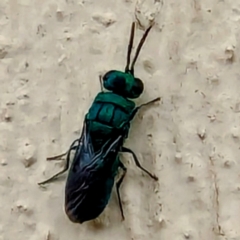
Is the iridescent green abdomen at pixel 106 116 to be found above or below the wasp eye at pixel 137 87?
below

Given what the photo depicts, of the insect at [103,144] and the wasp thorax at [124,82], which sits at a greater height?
the wasp thorax at [124,82]

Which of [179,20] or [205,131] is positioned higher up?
[179,20]

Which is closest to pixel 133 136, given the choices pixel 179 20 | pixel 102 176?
pixel 102 176

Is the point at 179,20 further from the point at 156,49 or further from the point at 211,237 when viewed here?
the point at 211,237

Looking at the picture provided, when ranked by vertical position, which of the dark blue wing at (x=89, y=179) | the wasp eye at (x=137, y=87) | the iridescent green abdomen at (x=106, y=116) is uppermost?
the wasp eye at (x=137, y=87)

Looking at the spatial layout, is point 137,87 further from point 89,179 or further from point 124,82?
point 89,179

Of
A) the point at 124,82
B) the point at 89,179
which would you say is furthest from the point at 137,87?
the point at 89,179
